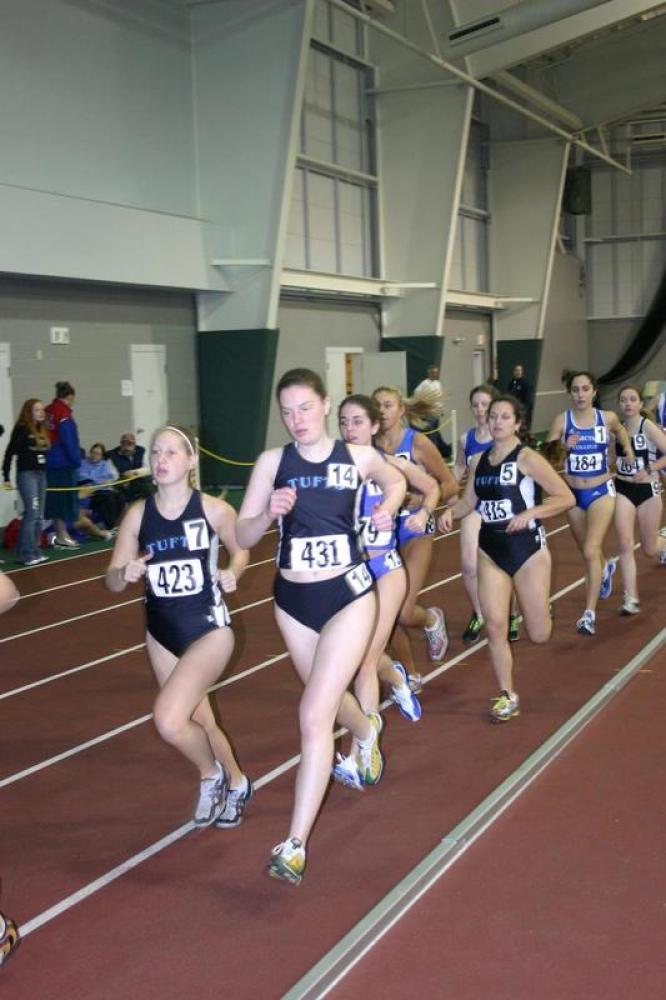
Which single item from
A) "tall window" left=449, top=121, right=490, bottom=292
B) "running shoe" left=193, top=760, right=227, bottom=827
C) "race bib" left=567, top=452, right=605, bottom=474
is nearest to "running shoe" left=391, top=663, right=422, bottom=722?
"running shoe" left=193, top=760, right=227, bottom=827

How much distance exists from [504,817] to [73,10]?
1541 centimetres

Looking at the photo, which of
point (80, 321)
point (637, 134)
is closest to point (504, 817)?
point (80, 321)

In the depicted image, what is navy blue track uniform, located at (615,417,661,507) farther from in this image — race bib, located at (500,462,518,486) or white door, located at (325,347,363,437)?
white door, located at (325,347,363,437)

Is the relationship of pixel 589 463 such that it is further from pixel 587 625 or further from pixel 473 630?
pixel 473 630

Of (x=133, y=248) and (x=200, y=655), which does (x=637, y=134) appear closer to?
(x=133, y=248)

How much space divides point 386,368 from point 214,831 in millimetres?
20220

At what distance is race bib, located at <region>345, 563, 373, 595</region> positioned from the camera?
505 cm

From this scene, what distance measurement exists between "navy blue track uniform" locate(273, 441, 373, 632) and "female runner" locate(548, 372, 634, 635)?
4.98 m

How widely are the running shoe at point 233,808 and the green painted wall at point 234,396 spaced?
1488 centimetres

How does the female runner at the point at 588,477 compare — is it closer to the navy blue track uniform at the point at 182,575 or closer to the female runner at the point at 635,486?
the female runner at the point at 635,486

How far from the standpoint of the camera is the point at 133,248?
18016 millimetres

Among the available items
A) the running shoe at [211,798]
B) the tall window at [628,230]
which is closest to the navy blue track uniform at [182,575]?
the running shoe at [211,798]

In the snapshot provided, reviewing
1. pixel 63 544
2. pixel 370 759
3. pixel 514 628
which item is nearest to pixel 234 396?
pixel 63 544

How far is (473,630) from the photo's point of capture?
9.73m
